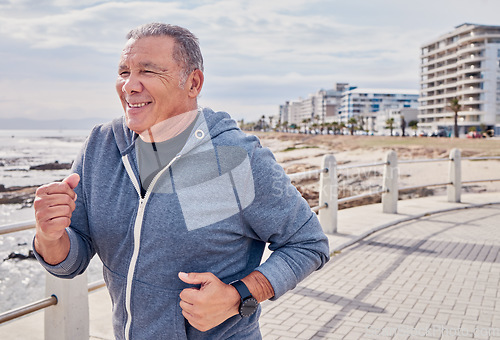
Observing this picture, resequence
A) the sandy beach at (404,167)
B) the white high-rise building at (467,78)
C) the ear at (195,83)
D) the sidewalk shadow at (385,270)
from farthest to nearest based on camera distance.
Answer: the white high-rise building at (467,78) → the sandy beach at (404,167) → the sidewalk shadow at (385,270) → the ear at (195,83)

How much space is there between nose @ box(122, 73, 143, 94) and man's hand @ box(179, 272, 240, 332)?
1.70 ft

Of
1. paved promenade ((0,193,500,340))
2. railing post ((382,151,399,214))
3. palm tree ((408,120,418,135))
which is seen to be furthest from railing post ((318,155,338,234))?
palm tree ((408,120,418,135))

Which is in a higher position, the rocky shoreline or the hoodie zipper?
the hoodie zipper

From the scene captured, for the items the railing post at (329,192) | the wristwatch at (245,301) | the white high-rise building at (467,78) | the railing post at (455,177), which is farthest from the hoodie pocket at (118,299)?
the white high-rise building at (467,78)

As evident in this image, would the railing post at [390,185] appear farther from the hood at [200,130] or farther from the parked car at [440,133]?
the parked car at [440,133]

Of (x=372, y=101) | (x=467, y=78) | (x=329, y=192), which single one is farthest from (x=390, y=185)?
(x=372, y=101)

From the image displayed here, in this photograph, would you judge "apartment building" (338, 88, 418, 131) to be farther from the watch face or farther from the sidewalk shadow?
the watch face

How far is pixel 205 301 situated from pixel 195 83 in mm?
623

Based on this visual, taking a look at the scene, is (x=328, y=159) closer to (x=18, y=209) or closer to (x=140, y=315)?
(x=140, y=315)

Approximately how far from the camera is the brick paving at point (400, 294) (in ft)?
12.8

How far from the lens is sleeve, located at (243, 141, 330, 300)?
1.38m

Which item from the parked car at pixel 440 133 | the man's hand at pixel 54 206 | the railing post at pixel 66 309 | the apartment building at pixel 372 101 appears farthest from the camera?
the apartment building at pixel 372 101

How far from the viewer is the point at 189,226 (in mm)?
1317

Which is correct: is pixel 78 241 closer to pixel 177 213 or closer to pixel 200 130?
pixel 177 213
